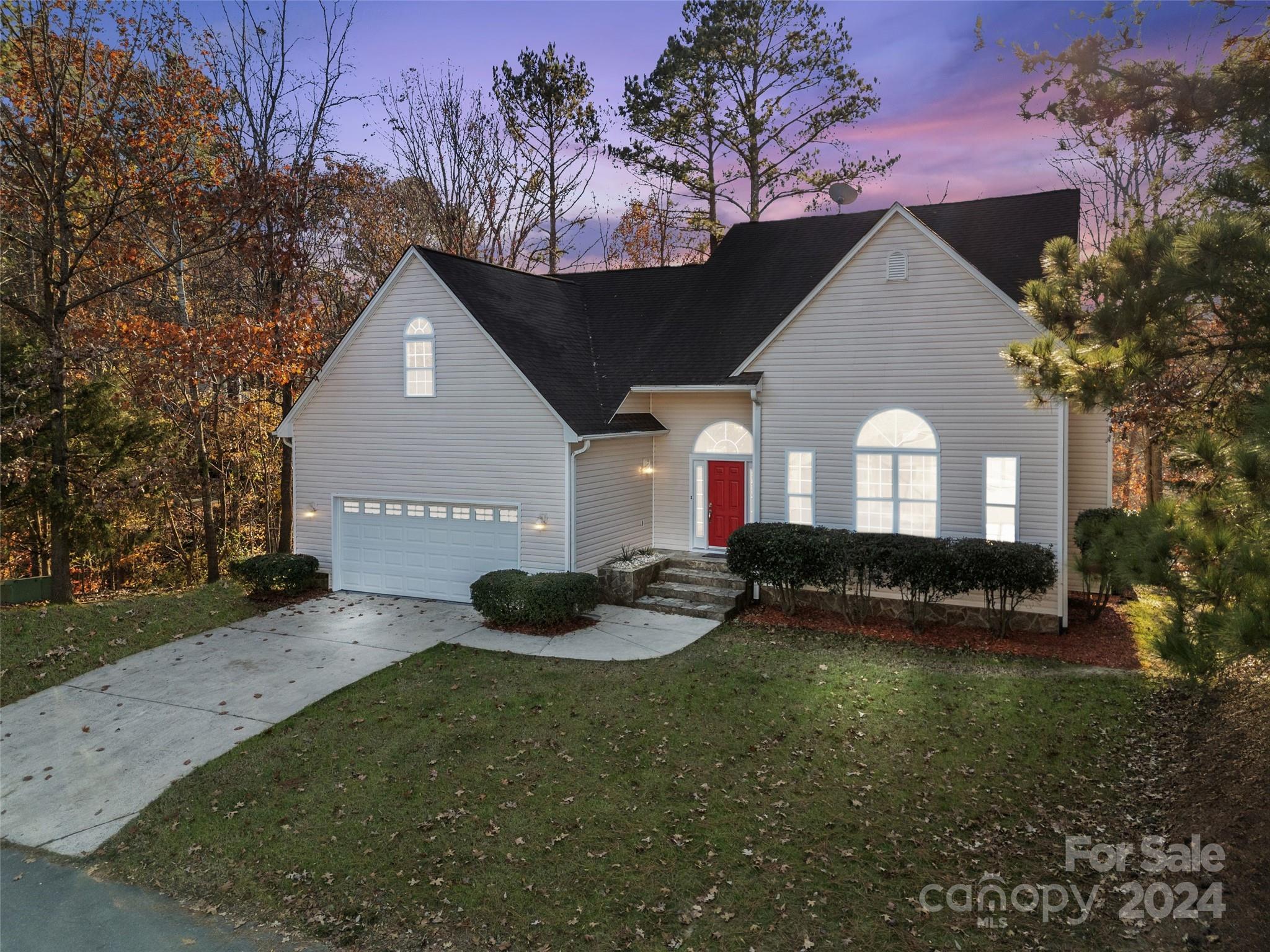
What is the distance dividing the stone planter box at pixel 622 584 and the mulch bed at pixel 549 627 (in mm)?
1006

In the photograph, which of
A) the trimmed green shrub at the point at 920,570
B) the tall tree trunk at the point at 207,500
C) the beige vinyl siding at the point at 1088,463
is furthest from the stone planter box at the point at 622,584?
the tall tree trunk at the point at 207,500

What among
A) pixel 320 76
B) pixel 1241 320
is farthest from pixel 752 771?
→ pixel 320 76

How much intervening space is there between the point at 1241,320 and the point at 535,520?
1079cm

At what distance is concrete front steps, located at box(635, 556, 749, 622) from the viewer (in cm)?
1362

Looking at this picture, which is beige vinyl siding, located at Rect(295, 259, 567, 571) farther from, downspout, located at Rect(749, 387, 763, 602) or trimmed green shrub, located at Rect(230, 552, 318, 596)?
downspout, located at Rect(749, 387, 763, 602)

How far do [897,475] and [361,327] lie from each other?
35.2 ft

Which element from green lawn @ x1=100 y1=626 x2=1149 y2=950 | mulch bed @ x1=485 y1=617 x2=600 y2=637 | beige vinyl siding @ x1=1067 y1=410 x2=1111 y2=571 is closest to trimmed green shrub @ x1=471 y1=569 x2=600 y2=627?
mulch bed @ x1=485 y1=617 x2=600 y2=637

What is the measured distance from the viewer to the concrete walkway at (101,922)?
5.75 meters

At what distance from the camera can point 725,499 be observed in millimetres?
15555

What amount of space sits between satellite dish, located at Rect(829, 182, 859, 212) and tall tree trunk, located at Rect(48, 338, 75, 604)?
53.9 feet

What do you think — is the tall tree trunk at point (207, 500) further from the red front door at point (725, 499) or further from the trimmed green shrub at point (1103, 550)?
the trimmed green shrub at point (1103, 550)

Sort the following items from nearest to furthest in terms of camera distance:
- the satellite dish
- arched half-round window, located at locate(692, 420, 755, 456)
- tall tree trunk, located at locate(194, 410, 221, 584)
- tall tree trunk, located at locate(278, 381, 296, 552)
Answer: arched half-round window, located at locate(692, 420, 755, 456), the satellite dish, tall tree trunk, located at locate(194, 410, 221, 584), tall tree trunk, located at locate(278, 381, 296, 552)

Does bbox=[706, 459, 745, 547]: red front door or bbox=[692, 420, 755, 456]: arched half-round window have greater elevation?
bbox=[692, 420, 755, 456]: arched half-round window

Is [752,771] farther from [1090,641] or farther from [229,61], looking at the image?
[229,61]
